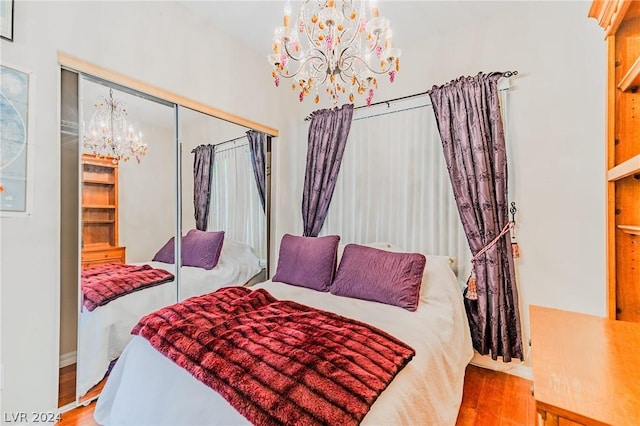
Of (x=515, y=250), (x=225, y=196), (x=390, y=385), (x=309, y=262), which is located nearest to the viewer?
(x=390, y=385)

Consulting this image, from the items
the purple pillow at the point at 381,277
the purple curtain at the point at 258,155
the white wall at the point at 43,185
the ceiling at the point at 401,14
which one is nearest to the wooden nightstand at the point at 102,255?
the white wall at the point at 43,185

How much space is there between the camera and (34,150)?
158cm

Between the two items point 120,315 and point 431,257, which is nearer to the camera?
point 120,315

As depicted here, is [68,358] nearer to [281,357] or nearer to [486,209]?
[281,357]

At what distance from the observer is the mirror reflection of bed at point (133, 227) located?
1818 mm

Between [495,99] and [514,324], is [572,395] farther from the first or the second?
[495,99]

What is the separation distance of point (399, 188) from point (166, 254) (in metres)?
2.07

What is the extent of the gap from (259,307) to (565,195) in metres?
2.22

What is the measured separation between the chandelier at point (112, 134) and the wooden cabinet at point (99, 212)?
0.07 metres

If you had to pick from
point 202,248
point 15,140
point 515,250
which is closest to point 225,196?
point 202,248

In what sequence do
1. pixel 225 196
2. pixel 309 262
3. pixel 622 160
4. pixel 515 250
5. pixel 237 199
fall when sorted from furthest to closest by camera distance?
pixel 237 199
pixel 225 196
pixel 309 262
pixel 515 250
pixel 622 160

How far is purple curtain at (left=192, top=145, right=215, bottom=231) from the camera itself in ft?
8.27

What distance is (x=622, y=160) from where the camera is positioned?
1.31m

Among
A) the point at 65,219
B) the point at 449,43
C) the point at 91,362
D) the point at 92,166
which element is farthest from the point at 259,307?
the point at 449,43
